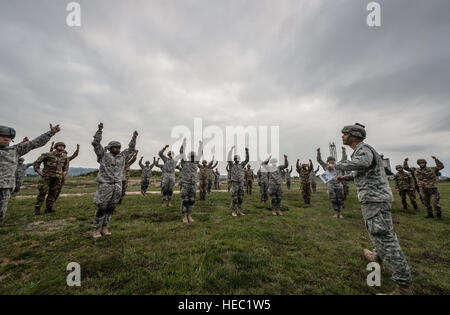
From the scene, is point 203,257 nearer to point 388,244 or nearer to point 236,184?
point 388,244

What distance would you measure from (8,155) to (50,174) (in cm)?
467

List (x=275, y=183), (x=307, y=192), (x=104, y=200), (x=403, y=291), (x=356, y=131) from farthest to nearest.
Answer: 1. (x=307, y=192)
2. (x=275, y=183)
3. (x=104, y=200)
4. (x=356, y=131)
5. (x=403, y=291)

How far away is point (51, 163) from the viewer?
27.8 ft

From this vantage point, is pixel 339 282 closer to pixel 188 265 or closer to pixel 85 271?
pixel 188 265

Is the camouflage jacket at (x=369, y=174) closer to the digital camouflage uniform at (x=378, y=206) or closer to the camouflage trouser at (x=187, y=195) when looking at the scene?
the digital camouflage uniform at (x=378, y=206)

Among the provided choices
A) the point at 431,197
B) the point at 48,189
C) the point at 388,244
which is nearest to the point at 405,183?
the point at 431,197

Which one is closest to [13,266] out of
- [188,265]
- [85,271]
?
[85,271]

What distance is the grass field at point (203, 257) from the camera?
3.18 m

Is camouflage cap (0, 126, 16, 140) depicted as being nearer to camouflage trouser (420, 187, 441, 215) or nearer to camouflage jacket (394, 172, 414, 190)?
camouflage trouser (420, 187, 441, 215)

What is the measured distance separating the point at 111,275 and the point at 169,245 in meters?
1.64

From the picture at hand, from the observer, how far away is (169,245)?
4.90 metres

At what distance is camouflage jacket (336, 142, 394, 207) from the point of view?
3.44 metres

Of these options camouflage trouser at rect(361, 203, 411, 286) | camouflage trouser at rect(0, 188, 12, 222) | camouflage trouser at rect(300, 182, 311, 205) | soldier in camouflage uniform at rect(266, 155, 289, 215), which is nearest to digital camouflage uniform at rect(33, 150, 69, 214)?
camouflage trouser at rect(0, 188, 12, 222)

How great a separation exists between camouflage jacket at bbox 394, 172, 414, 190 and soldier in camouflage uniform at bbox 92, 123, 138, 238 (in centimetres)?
1620
